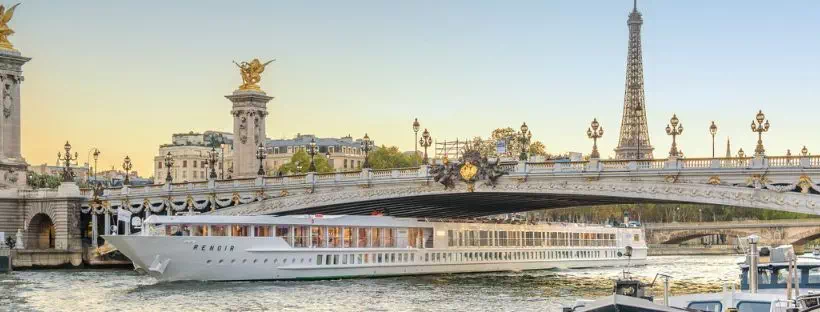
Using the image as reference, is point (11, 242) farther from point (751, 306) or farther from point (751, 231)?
point (751, 231)

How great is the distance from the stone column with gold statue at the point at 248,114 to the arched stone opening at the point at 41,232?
46.1 feet

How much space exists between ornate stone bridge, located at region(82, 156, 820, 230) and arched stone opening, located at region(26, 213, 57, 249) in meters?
3.46

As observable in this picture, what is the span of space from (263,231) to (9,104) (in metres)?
31.1

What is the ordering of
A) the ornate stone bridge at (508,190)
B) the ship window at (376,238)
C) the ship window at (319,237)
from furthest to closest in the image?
the ship window at (376,238), the ship window at (319,237), the ornate stone bridge at (508,190)

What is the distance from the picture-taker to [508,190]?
206 ft

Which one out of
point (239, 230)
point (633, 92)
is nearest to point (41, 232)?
point (239, 230)

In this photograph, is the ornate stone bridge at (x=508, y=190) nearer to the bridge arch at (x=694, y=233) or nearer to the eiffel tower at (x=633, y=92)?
the bridge arch at (x=694, y=233)

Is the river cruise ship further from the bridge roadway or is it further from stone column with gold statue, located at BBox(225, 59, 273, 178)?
stone column with gold statue, located at BBox(225, 59, 273, 178)

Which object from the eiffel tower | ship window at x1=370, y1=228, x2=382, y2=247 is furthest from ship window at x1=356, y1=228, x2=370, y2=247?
the eiffel tower

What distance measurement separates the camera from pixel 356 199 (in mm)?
69000

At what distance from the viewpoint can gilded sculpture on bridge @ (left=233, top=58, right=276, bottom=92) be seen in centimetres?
9756

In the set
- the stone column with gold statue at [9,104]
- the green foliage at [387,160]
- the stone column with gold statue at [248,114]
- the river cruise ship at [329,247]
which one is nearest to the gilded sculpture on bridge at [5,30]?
the stone column with gold statue at [9,104]

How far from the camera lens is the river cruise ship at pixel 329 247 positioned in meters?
60.8

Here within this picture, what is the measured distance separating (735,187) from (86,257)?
44200 millimetres
